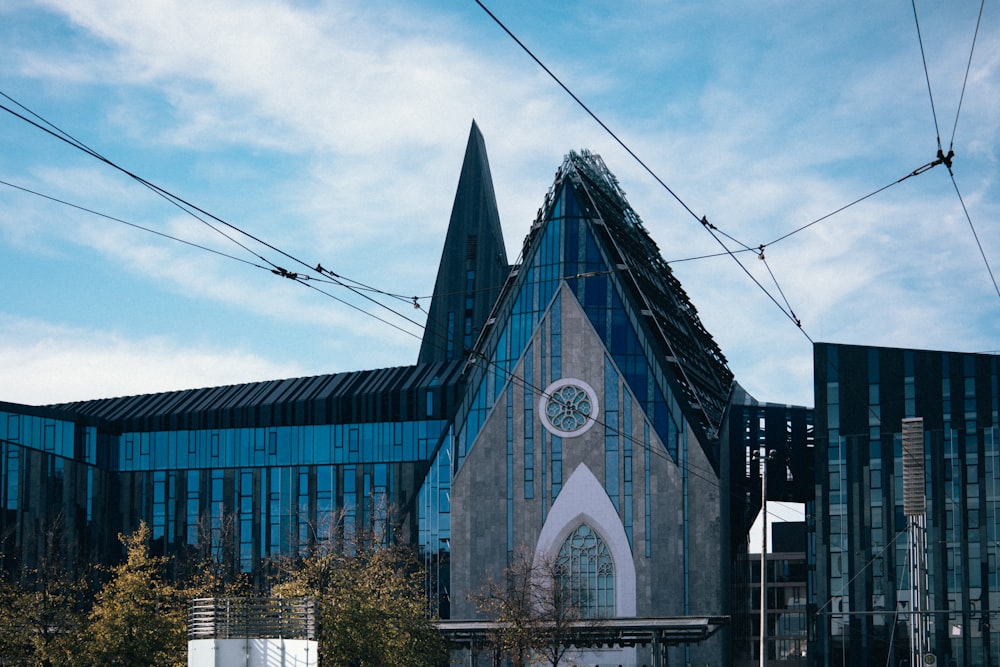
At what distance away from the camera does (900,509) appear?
239 feet

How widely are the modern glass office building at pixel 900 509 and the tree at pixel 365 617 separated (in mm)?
23801

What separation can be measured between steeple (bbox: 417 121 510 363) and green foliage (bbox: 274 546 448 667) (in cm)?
5886

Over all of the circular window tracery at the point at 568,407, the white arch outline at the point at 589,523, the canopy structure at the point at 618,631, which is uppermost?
the circular window tracery at the point at 568,407

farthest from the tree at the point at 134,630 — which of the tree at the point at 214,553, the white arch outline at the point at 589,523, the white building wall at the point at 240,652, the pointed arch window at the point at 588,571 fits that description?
the pointed arch window at the point at 588,571

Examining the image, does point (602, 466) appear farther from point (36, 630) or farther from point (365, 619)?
point (36, 630)

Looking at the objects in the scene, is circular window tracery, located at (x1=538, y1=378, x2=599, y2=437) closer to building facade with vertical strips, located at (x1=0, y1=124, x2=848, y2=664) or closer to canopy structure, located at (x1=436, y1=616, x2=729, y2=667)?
building facade with vertical strips, located at (x1=0, y1=124, x2=848, y2=664)

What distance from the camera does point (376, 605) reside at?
5272 cm

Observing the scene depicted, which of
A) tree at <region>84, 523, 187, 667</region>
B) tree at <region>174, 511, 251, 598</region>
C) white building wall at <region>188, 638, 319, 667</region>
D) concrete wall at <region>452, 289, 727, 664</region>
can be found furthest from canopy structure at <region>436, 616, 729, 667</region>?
white building wall at <region>188, 638, 319, 667</region>

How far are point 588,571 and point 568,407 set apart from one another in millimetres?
8800

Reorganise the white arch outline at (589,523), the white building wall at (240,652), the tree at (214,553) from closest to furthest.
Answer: the white building wall at (240,652) → the white arch outline at (589,523) → the tree at (214,553)

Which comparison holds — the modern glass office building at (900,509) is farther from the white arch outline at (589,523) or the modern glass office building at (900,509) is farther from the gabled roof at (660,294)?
the white arch outline at (589,523)

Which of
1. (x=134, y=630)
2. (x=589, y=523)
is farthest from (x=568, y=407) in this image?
(x=134, y=630)

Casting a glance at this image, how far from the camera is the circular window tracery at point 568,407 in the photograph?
3051 inches

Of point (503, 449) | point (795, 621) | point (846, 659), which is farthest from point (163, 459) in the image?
point (795, 621)
